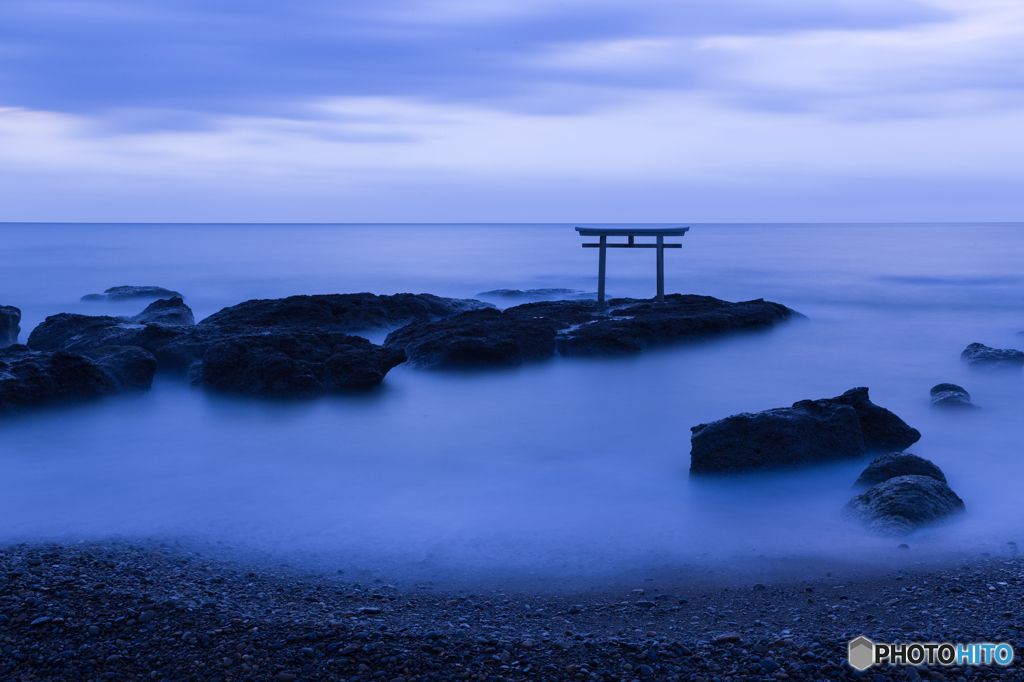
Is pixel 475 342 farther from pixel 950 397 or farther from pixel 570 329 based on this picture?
pixel 950 397

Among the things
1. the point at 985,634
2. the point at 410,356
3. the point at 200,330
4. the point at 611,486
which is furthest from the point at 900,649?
the point at 200,330

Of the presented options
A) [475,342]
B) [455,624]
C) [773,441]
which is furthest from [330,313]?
[455,624]

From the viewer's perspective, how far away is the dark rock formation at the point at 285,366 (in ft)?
30.8

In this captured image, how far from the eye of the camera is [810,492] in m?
6.32

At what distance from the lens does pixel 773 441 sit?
674 centimetres

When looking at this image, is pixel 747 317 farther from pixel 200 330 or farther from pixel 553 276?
pixel 553 276

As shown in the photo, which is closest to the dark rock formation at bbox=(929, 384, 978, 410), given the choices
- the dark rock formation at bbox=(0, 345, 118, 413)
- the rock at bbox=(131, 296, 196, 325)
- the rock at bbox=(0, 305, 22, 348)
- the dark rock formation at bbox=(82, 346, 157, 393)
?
the dark rock formation at bbox=(82, 346, 157, 393)

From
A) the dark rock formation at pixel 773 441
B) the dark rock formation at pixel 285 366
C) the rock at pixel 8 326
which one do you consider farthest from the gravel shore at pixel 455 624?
the rock at pixel 8 326

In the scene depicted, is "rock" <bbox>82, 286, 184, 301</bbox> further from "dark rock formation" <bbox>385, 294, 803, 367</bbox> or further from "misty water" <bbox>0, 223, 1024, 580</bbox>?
"dark rock formation" <bbox>385, 294, 803, 367</bbox>

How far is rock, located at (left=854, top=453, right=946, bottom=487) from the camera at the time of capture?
6.05 meters

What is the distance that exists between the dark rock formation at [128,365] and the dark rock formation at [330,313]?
2466 mm

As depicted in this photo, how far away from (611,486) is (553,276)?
26.0 m

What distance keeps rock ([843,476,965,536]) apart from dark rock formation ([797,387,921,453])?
4.94 ft

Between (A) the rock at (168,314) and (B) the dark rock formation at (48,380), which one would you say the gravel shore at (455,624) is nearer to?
(B) the dark rock formation at (48,380)
